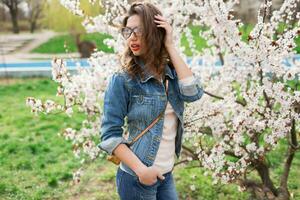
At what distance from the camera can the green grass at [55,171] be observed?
4418 millimetres

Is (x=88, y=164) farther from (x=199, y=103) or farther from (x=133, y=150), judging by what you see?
(x=133, y=150)

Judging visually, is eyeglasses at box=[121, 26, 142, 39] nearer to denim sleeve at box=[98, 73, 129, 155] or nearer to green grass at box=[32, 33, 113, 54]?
denim sleeve at box=[98, 73, 129, 155]

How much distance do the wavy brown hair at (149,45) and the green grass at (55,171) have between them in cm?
233

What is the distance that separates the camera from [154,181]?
2.13 m

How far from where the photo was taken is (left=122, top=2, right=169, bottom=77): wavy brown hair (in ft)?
7.02

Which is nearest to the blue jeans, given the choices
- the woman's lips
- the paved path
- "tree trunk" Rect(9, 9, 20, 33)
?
the woman's lips

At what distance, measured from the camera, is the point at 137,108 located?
2.17 metres

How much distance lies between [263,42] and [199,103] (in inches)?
31.2

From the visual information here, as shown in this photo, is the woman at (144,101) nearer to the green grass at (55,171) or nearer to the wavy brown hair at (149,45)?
the wavy brown hair at (149,45)

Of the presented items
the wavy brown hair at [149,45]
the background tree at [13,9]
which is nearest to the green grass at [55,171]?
the wavy brown hair at [149,45]

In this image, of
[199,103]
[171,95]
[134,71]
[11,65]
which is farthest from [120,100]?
[11,65]

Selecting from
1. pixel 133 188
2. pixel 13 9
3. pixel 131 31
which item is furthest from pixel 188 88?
pixel 13 9

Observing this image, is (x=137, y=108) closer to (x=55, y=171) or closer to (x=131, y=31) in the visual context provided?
(x=131, y=31)

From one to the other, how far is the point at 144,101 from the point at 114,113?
16 centimetres
